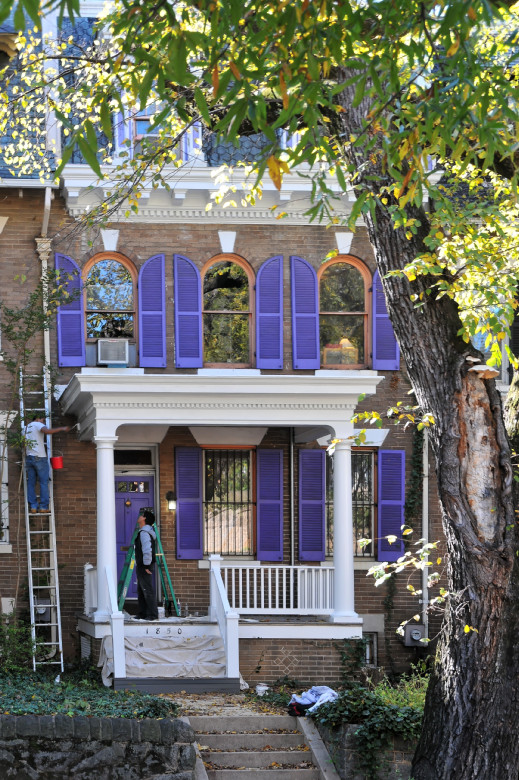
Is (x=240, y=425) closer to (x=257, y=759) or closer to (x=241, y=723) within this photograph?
(x=241, y=723)

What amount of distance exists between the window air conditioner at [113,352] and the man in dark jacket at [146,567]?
2.78 m

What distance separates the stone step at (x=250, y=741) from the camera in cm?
1205

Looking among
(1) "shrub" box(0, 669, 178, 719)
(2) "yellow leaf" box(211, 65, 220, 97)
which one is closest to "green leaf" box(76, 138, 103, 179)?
(2) "yellow leaf" box(211, 65, 220, 97)

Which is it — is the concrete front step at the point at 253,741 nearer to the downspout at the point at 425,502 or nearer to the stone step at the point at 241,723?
the stone step at the point at 241,723

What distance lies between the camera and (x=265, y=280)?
18.1 metres

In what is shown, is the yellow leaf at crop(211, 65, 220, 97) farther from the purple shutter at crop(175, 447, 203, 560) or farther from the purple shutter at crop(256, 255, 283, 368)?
the purple shutter at crop(175, 447, 203, 560)

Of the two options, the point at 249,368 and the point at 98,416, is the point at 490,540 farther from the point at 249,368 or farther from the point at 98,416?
the point at 249,368

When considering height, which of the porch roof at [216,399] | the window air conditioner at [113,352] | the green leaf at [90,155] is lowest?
the porch roof at [216,399]

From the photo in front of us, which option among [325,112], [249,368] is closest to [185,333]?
[249,368]

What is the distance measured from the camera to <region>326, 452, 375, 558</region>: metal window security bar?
18.2m

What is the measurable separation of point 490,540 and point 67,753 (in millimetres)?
4616

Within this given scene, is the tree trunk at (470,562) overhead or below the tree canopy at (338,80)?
below

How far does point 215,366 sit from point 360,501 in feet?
10.4

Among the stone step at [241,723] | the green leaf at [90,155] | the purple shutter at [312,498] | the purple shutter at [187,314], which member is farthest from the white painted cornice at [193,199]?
the green leaf at [90,155]
